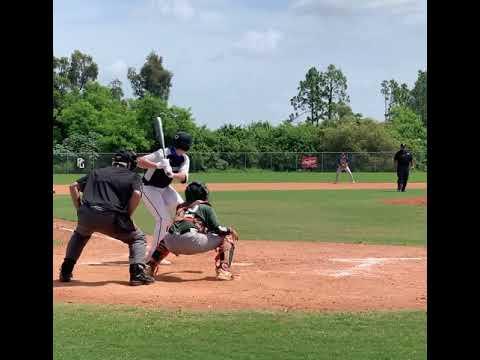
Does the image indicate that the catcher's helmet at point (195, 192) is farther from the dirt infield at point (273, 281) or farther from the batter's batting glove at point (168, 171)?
the dirt infield at point (273, 281)

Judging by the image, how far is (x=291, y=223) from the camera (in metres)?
18.3

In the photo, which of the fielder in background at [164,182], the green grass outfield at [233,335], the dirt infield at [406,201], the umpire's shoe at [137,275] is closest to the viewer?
the green grass outfield at [233,335]

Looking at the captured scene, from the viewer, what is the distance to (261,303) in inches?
311

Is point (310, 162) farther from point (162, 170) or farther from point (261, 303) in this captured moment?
point (261, 303)

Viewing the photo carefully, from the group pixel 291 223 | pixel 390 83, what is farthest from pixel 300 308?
pixel 390 83

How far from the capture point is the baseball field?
5918mm

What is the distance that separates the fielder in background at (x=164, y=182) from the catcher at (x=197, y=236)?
0.52 metres

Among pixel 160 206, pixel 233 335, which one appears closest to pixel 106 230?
pixel 160 206

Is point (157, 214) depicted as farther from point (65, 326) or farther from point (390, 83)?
point (390, 83)

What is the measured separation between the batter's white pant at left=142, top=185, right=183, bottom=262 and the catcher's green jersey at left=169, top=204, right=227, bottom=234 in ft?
2.17

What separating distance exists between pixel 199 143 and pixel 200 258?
52.0 m

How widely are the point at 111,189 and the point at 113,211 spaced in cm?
27

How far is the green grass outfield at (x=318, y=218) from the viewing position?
50.0 ft

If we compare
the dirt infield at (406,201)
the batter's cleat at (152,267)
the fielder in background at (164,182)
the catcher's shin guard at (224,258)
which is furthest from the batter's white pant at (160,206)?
the dirt infield at (406,201)
